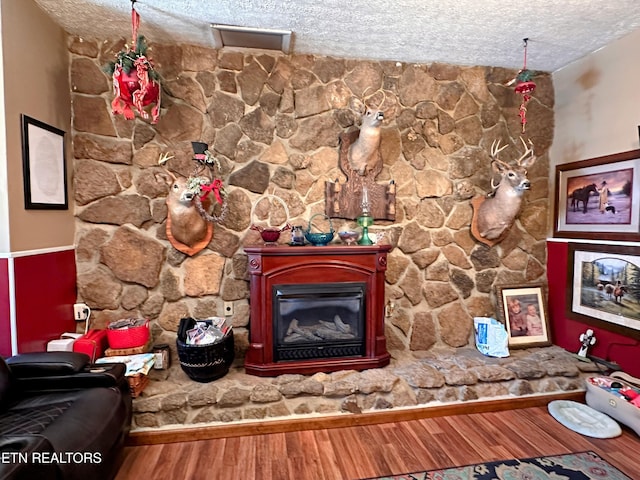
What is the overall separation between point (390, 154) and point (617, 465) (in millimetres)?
2546

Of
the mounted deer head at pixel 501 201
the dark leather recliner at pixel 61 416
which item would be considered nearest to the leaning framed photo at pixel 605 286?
the mounted deer head at pixel 501 201

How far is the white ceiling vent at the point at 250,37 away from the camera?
249 cm

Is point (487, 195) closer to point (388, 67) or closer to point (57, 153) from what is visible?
point (388, 67)

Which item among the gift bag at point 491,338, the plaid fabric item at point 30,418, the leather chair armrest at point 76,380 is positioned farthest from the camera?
the gift bag at point 491,338

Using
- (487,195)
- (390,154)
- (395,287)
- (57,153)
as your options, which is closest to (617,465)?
(395,287)

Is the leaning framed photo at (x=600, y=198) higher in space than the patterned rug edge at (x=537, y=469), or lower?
higher

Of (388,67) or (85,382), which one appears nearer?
(85,382)

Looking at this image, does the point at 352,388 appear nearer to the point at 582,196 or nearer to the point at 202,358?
the point at 202,358

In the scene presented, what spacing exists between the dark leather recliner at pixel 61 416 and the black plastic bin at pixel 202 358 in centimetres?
40

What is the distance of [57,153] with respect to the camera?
8.00ft

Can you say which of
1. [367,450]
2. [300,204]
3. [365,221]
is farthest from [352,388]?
[300,204]

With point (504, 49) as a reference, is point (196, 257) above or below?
below

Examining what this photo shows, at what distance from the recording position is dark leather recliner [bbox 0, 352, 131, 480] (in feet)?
4.26

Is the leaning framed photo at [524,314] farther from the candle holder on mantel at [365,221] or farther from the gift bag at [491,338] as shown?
the candle holder on mantel at [365,221]
